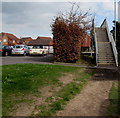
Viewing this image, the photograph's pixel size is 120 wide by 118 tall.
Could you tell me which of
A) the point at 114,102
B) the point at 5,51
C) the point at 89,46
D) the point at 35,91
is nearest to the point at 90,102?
the point at 114,102

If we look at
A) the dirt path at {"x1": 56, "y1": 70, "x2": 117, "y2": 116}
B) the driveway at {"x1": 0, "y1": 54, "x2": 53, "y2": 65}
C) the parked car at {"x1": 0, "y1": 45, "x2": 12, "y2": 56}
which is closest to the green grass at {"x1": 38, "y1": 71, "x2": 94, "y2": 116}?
the dirt path at {"x1": 56, "y1": 70, "x2": 117, "y2": 116}

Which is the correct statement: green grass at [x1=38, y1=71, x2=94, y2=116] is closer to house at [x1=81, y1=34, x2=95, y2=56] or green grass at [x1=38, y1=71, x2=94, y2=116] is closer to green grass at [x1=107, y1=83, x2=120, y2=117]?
green grass at [x1=107, y1=83, x2=120, y2=117]

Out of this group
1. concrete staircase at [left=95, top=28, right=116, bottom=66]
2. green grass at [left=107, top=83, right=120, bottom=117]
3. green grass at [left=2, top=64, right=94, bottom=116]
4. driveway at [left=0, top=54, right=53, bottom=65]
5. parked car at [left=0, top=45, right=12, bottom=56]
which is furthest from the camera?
parked car at [left=0, top=45, right=12, bottom=56]

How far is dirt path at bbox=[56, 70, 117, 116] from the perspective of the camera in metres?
4.09

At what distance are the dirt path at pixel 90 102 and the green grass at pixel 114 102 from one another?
5.0 inches

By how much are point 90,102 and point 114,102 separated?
0.69 meters

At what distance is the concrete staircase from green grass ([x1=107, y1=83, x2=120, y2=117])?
19.6ft

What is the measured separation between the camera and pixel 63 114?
3990mm

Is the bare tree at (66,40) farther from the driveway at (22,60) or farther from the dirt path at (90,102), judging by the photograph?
the dirt path at (90,102)

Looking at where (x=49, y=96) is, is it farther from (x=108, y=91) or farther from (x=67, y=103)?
(x=108, y=91)

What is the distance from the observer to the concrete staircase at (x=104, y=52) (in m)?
12.2

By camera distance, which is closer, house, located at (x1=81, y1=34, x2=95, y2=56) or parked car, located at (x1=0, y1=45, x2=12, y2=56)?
house, located at (x1=81, y1=34, x2=95, y2=56)

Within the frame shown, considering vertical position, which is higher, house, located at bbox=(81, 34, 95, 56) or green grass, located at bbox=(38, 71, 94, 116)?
house, located at bbox=(81, 34, 95, 56)

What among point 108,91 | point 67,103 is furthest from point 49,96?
point 108,91
